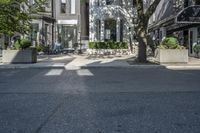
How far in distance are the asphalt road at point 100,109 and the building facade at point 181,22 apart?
17.1 m

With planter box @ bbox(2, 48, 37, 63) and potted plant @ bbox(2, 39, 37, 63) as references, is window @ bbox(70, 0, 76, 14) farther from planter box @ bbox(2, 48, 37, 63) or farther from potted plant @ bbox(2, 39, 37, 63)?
planter box @ bbox(2, 48, 37, 63)

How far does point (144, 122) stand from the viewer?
25.5ft

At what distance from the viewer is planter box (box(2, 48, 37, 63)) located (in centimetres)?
2612

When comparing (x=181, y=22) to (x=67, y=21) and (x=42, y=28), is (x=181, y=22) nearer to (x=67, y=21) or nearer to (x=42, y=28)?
(x=42, y=28)

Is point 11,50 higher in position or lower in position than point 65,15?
lower

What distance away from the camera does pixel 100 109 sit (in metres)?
9.23

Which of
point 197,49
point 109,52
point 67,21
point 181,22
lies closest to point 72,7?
point 67,21

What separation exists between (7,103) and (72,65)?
1430 centimetres

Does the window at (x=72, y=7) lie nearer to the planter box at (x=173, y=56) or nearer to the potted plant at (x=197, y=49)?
the potted plant at (x=197, y=49)

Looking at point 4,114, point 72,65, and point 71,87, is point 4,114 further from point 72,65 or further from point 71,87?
point 72,65

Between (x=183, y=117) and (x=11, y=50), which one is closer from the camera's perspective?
(x=183, y=117)

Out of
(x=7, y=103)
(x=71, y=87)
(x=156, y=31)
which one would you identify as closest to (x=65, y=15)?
(x=156, y=31)

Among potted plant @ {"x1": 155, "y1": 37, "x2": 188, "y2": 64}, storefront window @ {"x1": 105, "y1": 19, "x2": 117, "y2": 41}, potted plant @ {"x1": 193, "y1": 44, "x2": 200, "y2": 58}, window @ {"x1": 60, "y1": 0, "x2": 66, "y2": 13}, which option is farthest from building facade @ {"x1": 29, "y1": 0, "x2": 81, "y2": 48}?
potted plant @ {"x1": 155, "y1": 37, "x2": 188, "y2": 64}

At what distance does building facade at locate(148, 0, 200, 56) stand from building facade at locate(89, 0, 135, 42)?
10.6 feet
